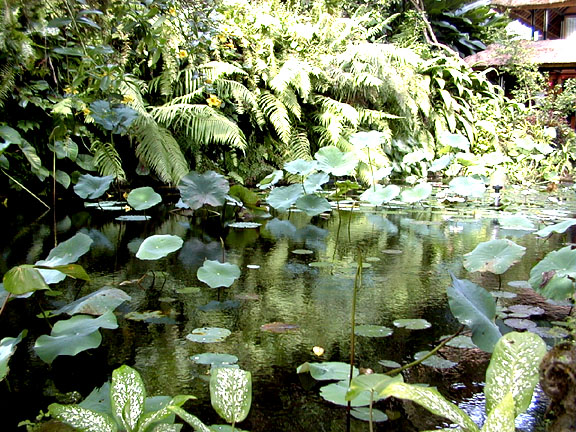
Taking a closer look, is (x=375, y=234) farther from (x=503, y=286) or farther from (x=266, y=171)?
(x=266, y=171)

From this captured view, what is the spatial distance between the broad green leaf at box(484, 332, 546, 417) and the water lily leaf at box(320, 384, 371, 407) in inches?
12.0

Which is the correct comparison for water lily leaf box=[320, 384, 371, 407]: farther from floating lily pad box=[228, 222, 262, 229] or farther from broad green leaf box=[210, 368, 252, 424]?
floating lily pad box=[228, 222, 262, 229]

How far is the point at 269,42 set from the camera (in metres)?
6.48

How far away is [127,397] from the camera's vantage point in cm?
82

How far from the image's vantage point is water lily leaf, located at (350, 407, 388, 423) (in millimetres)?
990

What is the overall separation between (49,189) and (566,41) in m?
12.2

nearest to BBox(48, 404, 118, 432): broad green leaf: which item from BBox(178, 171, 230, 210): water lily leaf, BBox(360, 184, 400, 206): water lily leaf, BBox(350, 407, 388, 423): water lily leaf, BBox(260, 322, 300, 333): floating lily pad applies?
BBox(350, 407, 388, 423): water lily leaf

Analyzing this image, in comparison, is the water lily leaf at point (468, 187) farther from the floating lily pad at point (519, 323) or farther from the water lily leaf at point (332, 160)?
the floating lily pad at point (519, 323)

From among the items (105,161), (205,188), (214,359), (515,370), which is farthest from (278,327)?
(105,161)

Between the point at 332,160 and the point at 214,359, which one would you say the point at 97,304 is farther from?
the point at 332,160

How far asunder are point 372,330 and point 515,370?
2.29 feet

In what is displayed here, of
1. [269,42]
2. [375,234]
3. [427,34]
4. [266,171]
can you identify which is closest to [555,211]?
[375,234]

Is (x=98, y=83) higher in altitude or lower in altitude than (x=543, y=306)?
higher

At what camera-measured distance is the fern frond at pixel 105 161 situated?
452 cm
